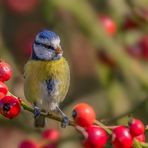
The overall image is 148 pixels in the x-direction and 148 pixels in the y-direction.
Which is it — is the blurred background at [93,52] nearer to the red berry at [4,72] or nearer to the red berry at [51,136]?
the red berry at [51,136]

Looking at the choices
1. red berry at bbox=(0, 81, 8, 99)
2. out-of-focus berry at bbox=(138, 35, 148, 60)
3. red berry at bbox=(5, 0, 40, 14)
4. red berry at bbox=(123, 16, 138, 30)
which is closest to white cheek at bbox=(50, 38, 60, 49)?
red berry at bbox=(0, 81, 8, 99)

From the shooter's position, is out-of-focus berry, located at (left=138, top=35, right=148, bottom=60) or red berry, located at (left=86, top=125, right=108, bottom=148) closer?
red berry, located at (left=86, top=125, right=108, bottom=148)

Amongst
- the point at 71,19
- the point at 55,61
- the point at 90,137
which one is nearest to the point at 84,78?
the point at 71,19

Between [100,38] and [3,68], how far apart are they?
6.72 feet

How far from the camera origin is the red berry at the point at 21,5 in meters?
5.82

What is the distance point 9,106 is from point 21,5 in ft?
9.83

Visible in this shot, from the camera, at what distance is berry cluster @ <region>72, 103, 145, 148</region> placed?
9.95 ft

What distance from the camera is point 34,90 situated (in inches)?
139

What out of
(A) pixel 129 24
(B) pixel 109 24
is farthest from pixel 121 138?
(B) pixel 109 24

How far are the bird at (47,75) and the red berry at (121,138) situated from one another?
496mm

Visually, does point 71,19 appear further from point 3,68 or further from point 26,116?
point 3,68

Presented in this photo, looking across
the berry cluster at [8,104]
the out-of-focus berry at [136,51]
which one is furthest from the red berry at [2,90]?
the out-of-focus berry at [136,51]

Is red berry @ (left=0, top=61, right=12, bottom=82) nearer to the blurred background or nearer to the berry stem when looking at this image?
the berry stem

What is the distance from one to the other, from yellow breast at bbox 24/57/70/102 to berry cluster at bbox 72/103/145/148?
457 millimetres
